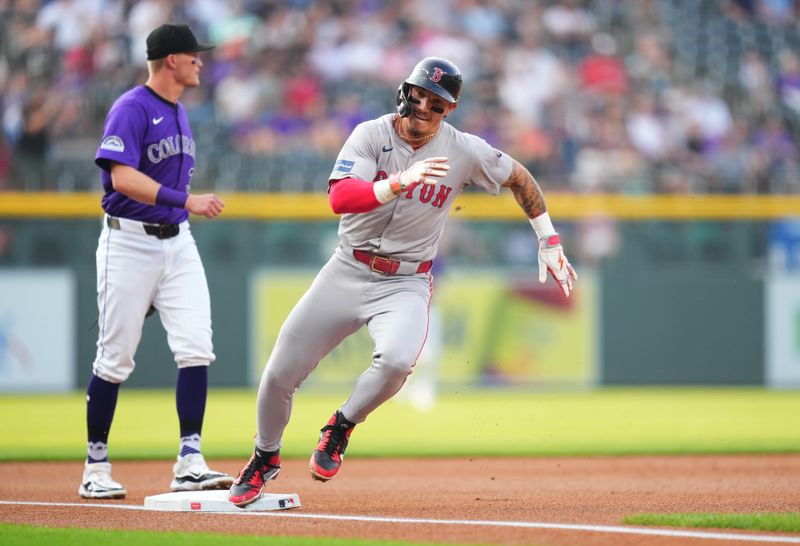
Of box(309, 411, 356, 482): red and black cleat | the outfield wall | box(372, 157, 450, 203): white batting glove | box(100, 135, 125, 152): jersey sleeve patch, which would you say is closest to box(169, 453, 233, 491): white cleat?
box(309, 411, 356, 482): red and black cleat

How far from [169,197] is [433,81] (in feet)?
4.70

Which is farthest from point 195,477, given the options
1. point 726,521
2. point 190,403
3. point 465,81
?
point 465,81

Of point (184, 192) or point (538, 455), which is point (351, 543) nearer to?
point (184, 192)

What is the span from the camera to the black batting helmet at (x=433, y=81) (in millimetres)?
5297

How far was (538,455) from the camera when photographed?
344 inches

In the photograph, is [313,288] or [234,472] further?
[234,472]

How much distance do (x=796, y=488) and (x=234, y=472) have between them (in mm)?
3272

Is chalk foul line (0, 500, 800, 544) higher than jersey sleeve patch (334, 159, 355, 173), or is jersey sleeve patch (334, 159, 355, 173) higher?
jersey sleeve patch (334, 159, 355, 173)

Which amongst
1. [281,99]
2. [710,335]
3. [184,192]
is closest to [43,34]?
[281,99]

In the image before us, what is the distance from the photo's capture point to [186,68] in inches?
249

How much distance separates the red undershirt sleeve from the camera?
5.08 m

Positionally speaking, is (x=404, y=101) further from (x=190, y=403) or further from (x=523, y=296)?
(x=523, y=296)

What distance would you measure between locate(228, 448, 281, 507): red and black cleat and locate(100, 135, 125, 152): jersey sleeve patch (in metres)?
1.60

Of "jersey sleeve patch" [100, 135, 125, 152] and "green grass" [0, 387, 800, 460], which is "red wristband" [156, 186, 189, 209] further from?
"green grass" [0, 387, 800, 460]
